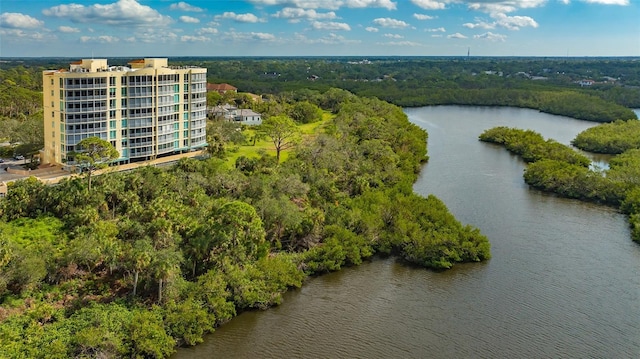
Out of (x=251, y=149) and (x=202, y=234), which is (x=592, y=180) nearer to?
(x=251, y=149)

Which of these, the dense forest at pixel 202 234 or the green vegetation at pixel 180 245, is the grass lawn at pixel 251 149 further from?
the green vegetation at pixel 180 245

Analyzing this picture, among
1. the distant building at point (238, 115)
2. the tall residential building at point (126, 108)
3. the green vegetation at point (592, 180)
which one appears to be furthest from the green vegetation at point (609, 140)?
the tall residential building at point (126, 108)

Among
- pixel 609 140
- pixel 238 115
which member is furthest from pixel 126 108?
pixel 609 140

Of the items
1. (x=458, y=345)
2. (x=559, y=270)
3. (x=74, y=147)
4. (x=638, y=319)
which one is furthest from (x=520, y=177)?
(x=74, y=147)

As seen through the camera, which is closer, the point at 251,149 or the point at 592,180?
the point at 592,180

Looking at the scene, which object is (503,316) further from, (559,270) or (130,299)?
(130,299)
